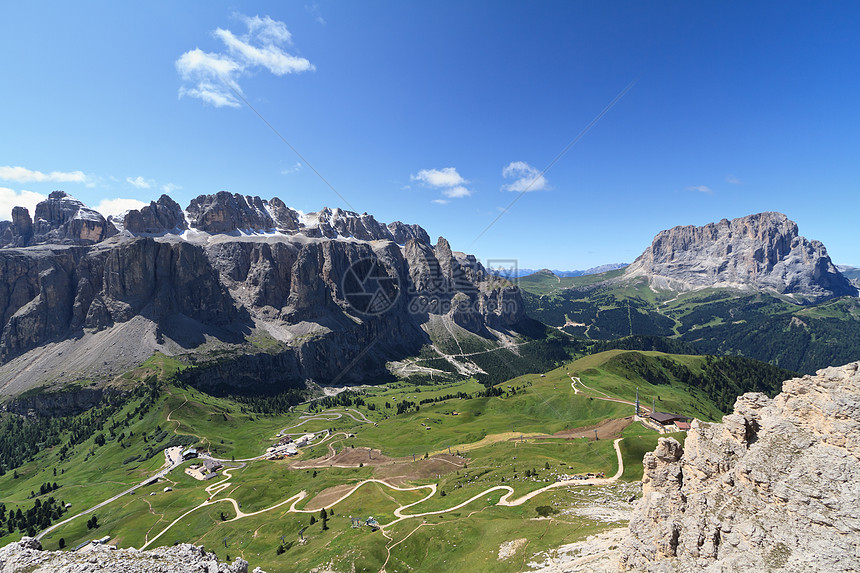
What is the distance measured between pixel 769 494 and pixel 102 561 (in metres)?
42.9

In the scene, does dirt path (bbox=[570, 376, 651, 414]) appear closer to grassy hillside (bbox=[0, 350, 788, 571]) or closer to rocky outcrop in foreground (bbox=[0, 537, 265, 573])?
grassy hillside (bbox=[0, 350, 788, 571])

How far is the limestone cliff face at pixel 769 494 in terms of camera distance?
1816 centimetres

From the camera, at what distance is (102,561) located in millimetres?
24609

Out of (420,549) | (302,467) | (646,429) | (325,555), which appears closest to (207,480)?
(302,467)

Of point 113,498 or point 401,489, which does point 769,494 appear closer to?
point 401,489

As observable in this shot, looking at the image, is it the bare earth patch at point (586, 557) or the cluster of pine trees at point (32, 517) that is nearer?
the bare earth patch at point (586, 557)

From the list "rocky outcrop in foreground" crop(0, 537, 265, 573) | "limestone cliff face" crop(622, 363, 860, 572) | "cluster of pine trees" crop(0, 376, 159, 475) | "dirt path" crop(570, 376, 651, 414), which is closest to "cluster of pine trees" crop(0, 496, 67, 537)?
"cluster of pine trees" crop(0, 376, 159, 475)

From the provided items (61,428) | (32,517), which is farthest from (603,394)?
(61,428)

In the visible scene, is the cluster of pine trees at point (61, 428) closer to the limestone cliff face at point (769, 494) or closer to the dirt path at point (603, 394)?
the dirt path at point (603, 394)

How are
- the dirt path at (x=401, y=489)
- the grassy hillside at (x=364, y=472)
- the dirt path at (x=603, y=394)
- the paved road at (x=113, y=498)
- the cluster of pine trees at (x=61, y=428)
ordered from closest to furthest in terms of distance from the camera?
the grassy hillside at (x=364, y=472) → the dirt path at (x=401, y=489) → the paved road at (x=113, y=498) → the dirt path at (x=603, y=394) → the cluster of pine trees at (x=61, y=428)

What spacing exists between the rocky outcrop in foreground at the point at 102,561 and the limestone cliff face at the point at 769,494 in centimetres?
2976

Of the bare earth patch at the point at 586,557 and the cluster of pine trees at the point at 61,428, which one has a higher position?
the bare earth patch at the point at 586,557

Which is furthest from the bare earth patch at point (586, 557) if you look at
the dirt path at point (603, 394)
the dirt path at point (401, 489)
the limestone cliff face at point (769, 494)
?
the dirt path at point (603, 394)

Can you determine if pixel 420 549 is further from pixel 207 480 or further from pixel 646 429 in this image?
pixel 207 480
